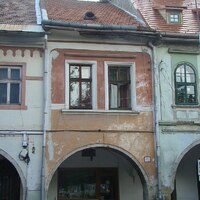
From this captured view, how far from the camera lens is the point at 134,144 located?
572 inches

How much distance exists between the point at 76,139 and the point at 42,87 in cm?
209

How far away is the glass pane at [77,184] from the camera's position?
16109mm

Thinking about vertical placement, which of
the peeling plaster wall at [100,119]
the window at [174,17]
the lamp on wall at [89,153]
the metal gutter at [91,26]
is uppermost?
the window at [174,17]

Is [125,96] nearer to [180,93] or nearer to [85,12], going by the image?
[180,93]

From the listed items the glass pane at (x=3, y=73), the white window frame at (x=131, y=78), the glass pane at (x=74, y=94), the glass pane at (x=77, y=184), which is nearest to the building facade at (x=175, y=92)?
the white window frame at (x=131, y=78)

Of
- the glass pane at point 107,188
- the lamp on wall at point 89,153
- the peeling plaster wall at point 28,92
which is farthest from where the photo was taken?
the glass pane at point 107,188

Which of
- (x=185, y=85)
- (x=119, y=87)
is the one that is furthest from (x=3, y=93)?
(x=185, y=85)

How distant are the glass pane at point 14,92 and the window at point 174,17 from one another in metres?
6.70

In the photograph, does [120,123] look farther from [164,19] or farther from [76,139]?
[164,19]

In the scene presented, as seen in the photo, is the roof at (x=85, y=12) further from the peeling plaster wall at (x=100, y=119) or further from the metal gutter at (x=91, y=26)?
the peeling plaster wall at (x=100, y=119)

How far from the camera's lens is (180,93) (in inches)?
606

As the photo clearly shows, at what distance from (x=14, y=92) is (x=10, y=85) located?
27cm

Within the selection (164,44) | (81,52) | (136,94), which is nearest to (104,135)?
(136,94)

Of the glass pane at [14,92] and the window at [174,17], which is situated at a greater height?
the window at [174,17]
